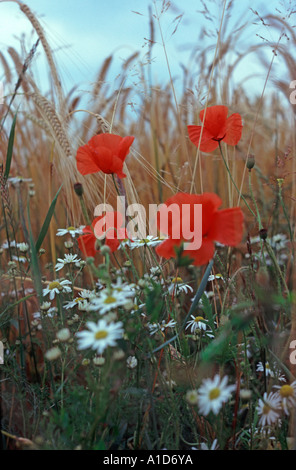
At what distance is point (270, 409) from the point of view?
0.59 m

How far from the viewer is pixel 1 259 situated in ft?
3.97

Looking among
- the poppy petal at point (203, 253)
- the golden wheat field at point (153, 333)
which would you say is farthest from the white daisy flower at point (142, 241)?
the poppy petal at point (203, 253)

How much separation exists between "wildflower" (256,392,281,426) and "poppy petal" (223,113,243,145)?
39cm

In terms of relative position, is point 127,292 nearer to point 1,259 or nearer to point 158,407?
point 158,407

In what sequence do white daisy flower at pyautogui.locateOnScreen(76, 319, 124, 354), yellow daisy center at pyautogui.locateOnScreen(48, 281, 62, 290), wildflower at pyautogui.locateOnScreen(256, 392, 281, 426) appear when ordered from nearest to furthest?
white daisy flower at pyautogui.locateOnScreen(76, 319, 124, 354) < wildflower at pyautogui.locateOnScreen(256, 392, 281, 426) < yellow daisy center at pyautogui.locateOnScreen(48, 281, 62, 290)

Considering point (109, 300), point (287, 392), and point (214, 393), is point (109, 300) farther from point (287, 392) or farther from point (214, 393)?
point (287, 392)

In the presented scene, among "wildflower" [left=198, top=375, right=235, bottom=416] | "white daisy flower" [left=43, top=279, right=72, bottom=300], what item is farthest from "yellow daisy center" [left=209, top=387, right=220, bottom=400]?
"white daisy flower" [left=43, top=279, right=72, bottom=300]

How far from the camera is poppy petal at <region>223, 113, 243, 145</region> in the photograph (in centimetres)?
78

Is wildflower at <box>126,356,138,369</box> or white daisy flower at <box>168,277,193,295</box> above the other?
white daisy flower at <box>168,277,193,295</box>

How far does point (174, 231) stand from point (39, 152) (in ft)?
5.19

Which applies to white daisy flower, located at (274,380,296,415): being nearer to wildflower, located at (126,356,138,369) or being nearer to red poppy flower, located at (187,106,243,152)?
wildflower, located at (126,356,138,369)

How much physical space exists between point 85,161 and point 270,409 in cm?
43

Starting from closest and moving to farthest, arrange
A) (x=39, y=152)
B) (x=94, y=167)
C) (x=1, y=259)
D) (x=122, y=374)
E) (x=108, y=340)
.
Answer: (x=108, y=340), (x=122, y=374), (x=94, y=167), (x=1, y=259), (x=39, y=152)
